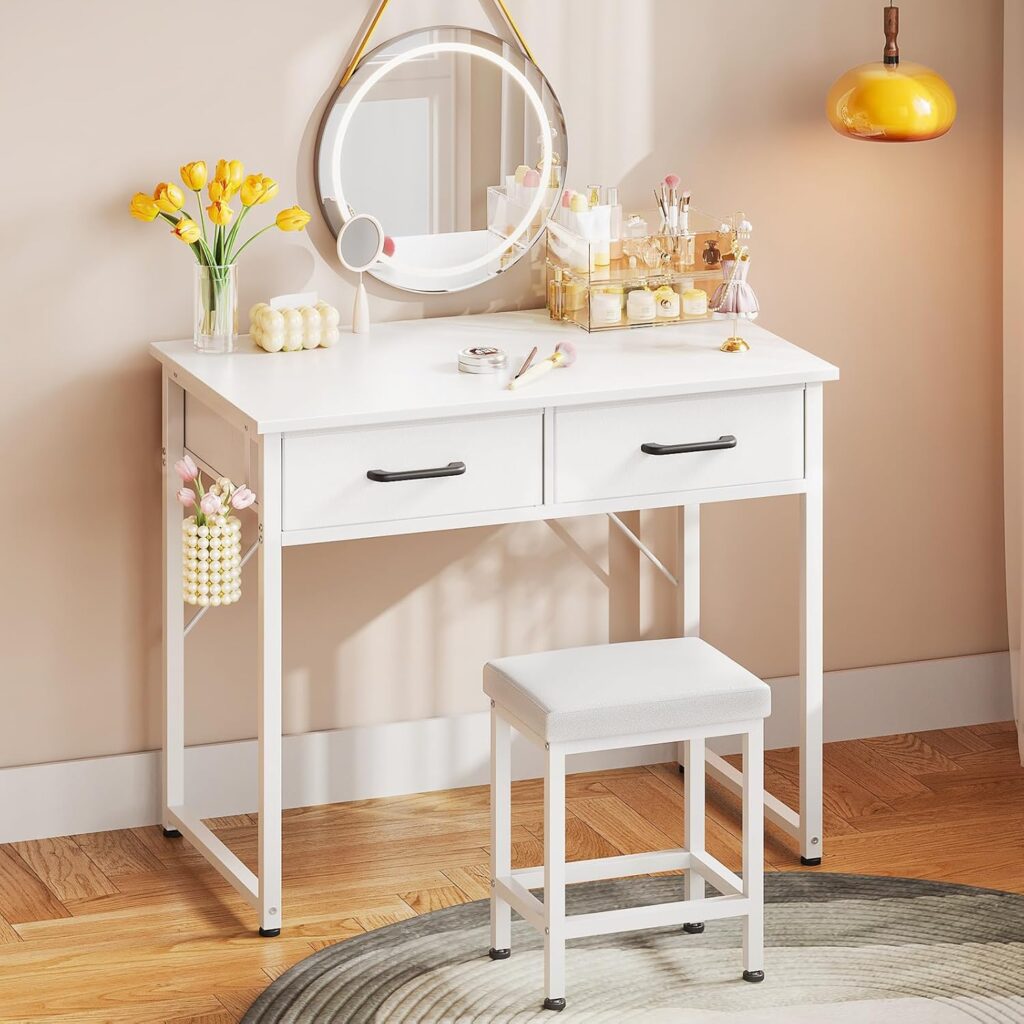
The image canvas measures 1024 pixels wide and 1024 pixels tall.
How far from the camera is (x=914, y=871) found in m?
3.19

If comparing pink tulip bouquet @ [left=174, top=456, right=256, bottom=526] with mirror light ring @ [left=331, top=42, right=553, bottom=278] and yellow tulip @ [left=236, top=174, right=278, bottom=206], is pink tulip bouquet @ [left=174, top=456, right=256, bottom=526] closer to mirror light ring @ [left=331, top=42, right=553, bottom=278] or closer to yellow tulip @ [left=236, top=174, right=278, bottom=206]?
yellow tulip @ [left=236, top=174, right=278, bottom=206]

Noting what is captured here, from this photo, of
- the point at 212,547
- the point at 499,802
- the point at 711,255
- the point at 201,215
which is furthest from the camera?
the point at 711,255

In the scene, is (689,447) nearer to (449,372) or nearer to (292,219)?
(449,372)

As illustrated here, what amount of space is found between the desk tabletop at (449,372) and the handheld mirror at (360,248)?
42mm

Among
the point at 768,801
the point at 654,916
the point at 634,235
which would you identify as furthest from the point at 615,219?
the point at 654,916

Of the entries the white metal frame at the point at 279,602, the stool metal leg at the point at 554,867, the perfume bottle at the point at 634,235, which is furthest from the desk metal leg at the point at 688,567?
the stool metal leg at the point at 554,867

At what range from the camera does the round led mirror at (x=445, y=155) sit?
322 cm

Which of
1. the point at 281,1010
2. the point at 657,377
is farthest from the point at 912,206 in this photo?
the point at 281,1010

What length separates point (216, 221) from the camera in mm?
3043

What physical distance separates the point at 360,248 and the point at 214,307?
0.29 metres

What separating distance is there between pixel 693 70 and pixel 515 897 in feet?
5.08

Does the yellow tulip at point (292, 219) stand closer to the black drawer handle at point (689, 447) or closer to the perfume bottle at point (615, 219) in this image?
the perfume bottle at point (615, 219)

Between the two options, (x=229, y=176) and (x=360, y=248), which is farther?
(x=360, y=248)

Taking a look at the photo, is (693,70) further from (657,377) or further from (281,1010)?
(281,1010)
